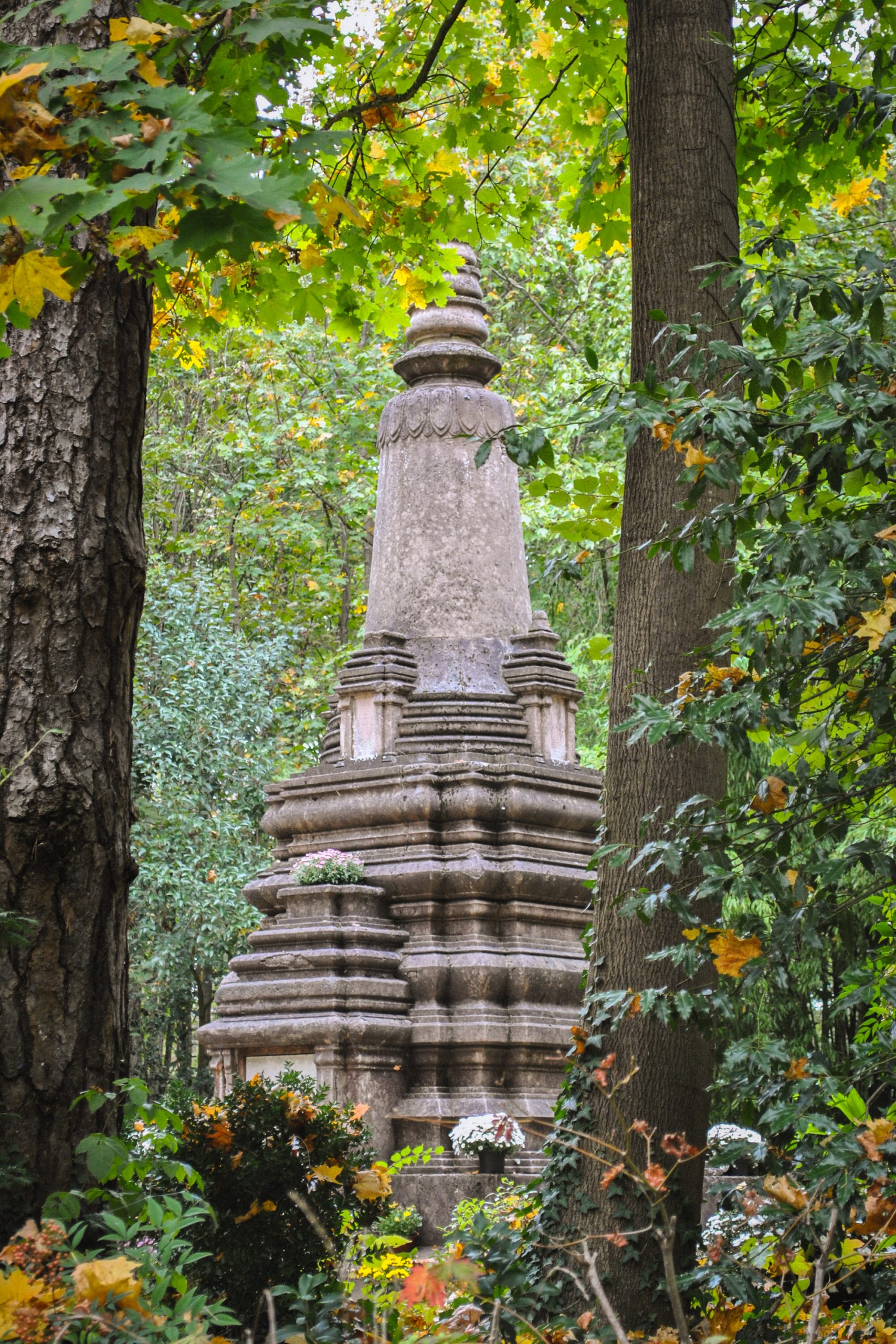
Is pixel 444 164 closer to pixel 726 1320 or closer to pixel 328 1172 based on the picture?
pixel 328 1172

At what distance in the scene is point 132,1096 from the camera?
3.50 meters

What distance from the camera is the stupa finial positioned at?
12117 mm

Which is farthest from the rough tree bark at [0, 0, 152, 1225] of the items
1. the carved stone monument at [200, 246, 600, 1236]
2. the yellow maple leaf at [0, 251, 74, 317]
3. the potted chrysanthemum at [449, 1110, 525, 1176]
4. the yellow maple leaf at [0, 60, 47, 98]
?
the carved stone monument at [200, 246, 600, 1236]

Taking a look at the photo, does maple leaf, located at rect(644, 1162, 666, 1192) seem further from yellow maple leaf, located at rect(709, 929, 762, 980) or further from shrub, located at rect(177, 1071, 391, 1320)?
shrub, located at rect(177, 1071, 391, 1320)

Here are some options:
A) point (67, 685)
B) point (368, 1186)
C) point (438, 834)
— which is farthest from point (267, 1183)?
point (438, 834)

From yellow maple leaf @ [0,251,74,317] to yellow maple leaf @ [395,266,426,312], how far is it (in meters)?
Result: 4.48

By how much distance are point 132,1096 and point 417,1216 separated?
5189mm

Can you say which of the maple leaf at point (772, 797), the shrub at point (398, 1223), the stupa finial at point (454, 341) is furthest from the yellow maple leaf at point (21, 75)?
the stupa finial at point (454, 341)

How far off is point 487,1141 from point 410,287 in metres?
4.70

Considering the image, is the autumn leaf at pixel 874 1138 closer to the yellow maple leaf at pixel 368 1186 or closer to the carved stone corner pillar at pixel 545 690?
the yellow maple leaf at pixel 368 1186

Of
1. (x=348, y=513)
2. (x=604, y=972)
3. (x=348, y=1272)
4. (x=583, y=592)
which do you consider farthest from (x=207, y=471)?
(x=604, y=972)

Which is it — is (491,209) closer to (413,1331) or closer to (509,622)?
(509,622)

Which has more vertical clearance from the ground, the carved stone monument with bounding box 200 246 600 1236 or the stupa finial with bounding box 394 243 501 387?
the stupa finial with bounding box 394 243 501 387

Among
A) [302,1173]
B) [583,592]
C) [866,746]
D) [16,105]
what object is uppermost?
[583,592]
